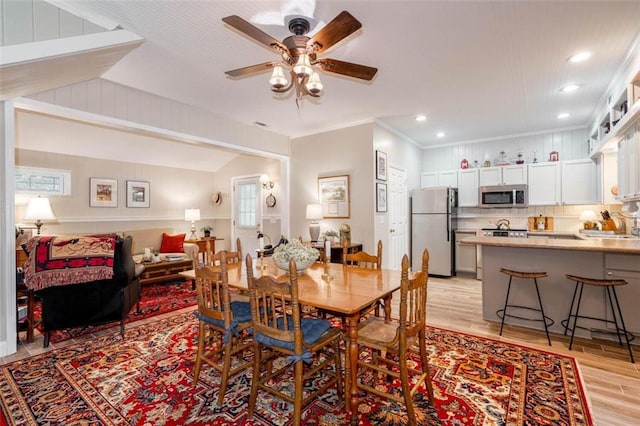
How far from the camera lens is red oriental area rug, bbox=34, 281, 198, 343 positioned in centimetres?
331

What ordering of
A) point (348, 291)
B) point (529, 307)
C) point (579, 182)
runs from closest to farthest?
point (348, 291) → point (529, 307) → point (579, 182)

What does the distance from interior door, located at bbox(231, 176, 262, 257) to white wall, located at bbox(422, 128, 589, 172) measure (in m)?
3.91

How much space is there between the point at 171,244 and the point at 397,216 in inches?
184

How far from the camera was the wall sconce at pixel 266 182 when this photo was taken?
6.60 m

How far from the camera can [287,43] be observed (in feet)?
6.95

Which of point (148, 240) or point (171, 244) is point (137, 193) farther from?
point (171, 244)

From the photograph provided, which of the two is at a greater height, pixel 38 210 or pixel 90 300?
pixel 38 210

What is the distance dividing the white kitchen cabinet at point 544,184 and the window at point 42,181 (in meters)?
8.46

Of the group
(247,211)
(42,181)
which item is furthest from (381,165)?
(42,181)

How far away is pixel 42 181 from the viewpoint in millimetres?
5238

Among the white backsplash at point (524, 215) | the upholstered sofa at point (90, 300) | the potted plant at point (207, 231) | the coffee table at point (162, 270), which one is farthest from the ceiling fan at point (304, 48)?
the potted plant at point (207, 231)

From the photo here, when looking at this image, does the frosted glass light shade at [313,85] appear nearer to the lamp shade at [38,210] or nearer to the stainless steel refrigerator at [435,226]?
the stainless steel refrigerator at [435,226]

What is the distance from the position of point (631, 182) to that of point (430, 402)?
3.25 meters

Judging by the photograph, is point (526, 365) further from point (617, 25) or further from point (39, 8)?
point (39, 8)
